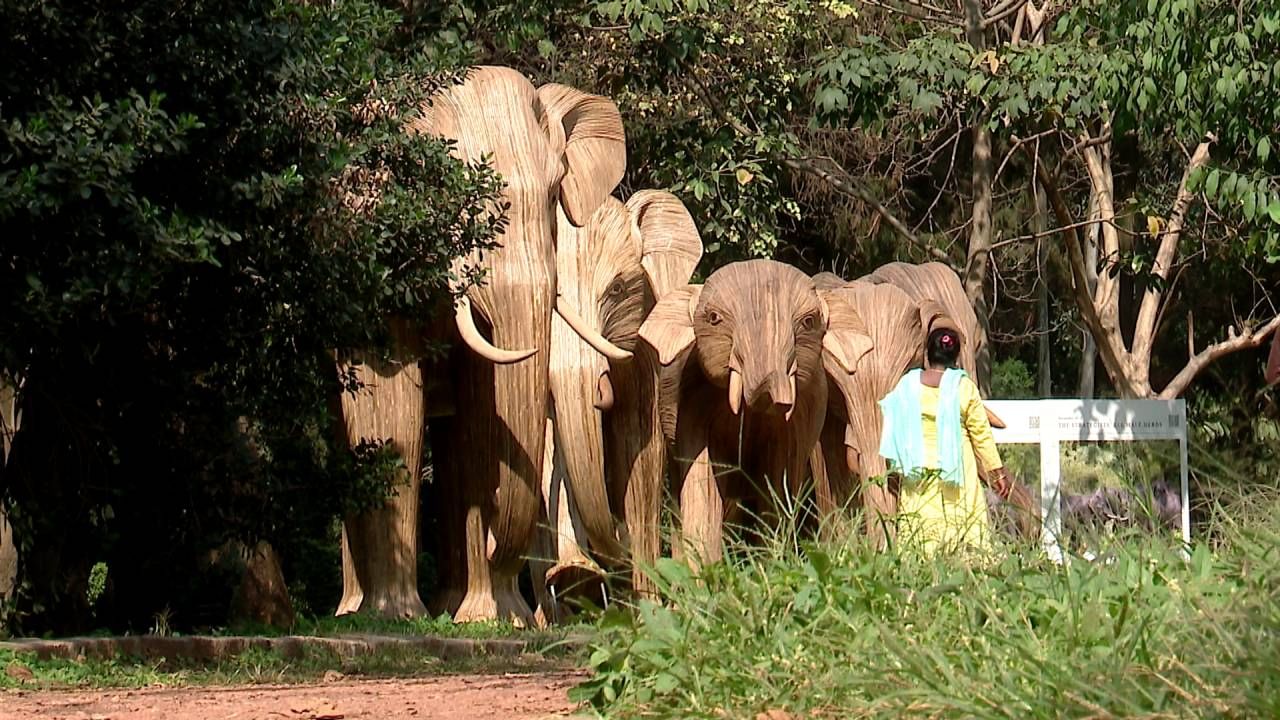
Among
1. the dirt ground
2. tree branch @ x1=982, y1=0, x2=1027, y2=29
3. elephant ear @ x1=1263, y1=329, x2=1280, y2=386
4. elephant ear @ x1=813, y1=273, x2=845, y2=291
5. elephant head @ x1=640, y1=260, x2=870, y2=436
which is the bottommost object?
the dirt ground

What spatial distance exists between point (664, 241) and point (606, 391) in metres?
1.60

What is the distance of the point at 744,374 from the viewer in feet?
39.2

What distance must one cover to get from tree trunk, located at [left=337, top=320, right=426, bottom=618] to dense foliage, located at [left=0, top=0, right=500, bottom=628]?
81cm

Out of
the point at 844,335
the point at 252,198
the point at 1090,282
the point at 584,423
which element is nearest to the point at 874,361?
the point at 844,335

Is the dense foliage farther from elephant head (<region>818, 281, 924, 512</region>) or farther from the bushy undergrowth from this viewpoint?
the bushy undergrowth

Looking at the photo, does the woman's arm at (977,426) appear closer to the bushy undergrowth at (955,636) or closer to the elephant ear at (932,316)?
the bushy undergrowth at (955,636)

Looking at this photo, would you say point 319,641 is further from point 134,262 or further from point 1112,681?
point 1112,681

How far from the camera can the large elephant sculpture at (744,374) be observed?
1203 cm

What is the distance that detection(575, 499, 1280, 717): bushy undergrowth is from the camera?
210 inches

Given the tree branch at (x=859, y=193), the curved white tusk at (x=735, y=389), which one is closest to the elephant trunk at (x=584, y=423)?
the curved white tusk at (x=735, y=389)

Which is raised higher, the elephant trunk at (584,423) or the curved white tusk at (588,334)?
the curved white tusk at (588,334)

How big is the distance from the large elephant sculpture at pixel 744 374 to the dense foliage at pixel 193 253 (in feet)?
4.28

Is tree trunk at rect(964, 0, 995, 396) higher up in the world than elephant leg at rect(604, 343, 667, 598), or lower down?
higher up

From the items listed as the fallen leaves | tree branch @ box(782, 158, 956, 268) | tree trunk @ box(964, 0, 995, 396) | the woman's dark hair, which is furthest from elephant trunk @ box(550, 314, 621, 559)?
tree branch @ box(782, 158, 956, 268)
